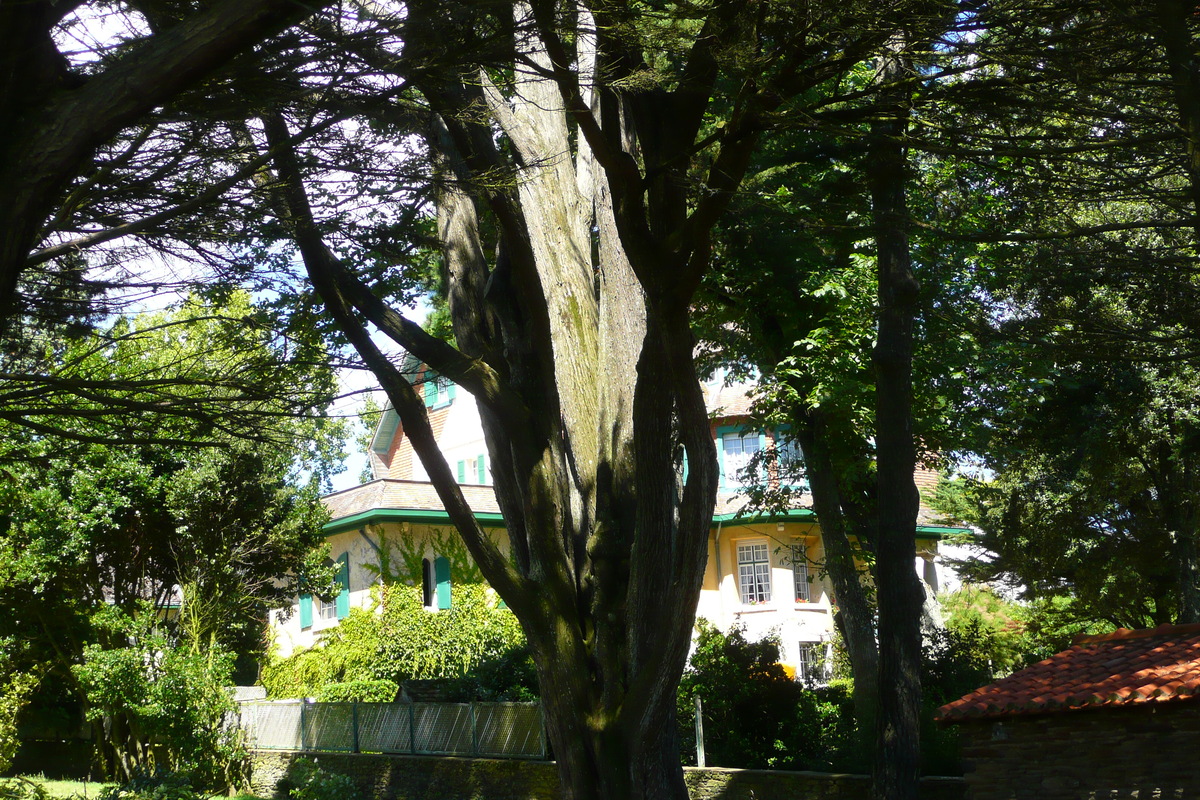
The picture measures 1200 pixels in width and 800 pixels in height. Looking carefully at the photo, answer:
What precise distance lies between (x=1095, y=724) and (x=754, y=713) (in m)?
7.36

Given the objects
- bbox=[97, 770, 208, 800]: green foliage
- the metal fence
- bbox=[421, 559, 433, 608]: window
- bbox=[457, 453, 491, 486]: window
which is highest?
bbox=[457, 453, 491, 486]: window

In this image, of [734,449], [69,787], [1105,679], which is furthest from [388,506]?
[1105,679]

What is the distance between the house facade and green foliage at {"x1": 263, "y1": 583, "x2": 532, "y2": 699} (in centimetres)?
126

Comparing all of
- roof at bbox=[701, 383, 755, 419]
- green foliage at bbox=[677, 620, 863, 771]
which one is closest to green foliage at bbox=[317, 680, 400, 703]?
green foliage at bbox=[677, 620, 863, 771]

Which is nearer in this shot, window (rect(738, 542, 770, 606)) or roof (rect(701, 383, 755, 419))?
window (rect(738, 542, 770, 606))

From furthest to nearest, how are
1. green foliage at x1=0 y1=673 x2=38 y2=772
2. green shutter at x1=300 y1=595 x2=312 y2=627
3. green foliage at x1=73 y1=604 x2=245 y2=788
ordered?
green shutter at x1=300 y1=595 x2=312 y2=627, green foliage at x1=0 y1=673 x2=38 y2=772, green foliage at x1=73 y1=604 x2=245 y2=788

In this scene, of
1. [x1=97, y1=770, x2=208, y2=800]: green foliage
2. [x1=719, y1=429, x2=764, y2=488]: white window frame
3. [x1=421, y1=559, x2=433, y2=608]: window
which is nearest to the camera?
[x1=97, y1=770, x2=208, y2=800]: green foliage

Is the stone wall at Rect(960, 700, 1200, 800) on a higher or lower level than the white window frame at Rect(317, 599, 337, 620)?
lower

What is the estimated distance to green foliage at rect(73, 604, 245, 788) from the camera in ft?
58.4

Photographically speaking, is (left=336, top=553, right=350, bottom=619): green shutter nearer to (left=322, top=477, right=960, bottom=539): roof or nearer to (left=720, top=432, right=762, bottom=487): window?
(left=322, top=477, right=960, bottom=539): roof

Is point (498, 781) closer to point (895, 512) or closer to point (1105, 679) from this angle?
point (895, 512)

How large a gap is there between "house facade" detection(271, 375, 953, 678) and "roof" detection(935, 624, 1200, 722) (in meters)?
12.8

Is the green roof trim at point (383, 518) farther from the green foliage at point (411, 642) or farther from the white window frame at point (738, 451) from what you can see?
the white window frame at point (738, 451)

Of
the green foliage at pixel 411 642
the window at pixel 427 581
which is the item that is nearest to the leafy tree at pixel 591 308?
the green foliage at pixel 411 642
